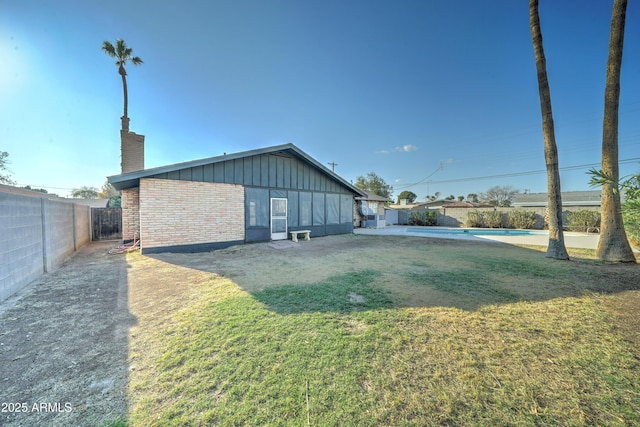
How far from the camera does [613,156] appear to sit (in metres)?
6.09

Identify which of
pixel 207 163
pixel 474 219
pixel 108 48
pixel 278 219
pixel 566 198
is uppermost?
pixel 108 48

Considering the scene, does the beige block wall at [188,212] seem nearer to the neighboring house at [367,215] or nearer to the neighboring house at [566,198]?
the neighboring house at [367,215]

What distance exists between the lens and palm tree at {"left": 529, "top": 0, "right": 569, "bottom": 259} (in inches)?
255

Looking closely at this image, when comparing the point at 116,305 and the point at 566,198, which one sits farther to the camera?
the point at 566,198

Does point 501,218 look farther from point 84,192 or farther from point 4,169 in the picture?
point 84,192

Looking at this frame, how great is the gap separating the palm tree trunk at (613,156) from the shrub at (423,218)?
608 inches

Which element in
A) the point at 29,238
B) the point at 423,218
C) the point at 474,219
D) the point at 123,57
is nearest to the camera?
the point at 29,238

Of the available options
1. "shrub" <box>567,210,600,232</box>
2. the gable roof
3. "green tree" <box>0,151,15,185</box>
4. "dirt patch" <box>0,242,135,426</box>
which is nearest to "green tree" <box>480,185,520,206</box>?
"shrub" <box>567,210,600,232</box>

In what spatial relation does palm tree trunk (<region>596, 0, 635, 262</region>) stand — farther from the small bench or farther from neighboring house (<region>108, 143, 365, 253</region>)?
the small bench

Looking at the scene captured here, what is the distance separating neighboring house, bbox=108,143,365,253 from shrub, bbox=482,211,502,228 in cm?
1431

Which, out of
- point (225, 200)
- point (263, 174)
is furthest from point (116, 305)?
point (263, 174)

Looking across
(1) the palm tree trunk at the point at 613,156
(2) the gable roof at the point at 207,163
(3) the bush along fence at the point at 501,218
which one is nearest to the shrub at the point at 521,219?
(3) the bush along fence at the point at 501,218

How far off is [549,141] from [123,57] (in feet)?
71.8

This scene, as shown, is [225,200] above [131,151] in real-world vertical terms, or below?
below
